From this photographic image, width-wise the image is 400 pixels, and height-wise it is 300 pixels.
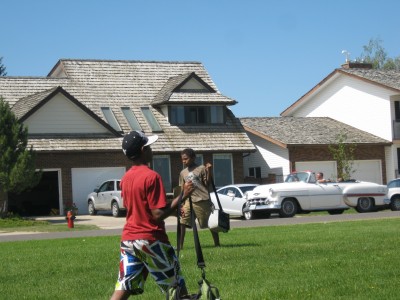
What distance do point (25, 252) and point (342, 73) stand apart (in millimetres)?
36002

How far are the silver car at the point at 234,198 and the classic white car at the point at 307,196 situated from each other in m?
0.63

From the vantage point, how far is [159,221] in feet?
24.2

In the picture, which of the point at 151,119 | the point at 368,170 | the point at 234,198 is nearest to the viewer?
the point at 234,198

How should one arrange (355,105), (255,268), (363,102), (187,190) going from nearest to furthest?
(187,190), (255,268), (363,102), (355,105)

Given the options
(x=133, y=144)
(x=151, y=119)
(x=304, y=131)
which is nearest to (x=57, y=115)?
(x=151, y=119)

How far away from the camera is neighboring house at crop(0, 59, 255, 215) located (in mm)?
39750

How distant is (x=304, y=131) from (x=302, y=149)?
262 cm

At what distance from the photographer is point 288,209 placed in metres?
31.1

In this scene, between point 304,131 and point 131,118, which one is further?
point 304,131

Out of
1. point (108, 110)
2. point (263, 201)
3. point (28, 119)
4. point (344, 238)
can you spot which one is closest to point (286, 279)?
point (344, 238)

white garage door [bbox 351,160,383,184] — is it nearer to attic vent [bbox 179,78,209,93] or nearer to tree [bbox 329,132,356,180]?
tree [bbox 329,132,356,180]

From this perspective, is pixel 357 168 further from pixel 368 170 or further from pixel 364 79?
pixel 364 79

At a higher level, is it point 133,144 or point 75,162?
point 75,162

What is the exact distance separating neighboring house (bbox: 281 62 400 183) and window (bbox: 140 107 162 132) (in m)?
12.6
